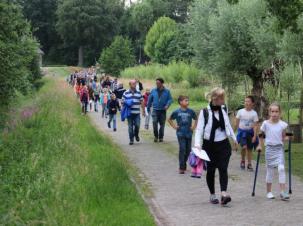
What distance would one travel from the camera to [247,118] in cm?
1265

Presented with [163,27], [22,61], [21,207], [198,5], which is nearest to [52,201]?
[21,207]

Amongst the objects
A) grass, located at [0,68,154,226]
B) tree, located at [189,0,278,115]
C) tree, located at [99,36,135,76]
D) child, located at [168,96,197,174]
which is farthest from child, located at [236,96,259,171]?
tree, located at [99,36,135,76]

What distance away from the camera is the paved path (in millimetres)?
8180

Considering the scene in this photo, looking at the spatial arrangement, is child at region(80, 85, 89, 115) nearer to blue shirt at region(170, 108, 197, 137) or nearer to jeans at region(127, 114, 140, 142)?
jeans at region(127, 114, 140, 142)

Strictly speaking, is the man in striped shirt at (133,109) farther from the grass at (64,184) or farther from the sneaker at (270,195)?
the sneaker at (270,195)

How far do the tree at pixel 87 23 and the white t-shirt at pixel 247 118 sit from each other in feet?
298

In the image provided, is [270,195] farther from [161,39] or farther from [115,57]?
[161,39]

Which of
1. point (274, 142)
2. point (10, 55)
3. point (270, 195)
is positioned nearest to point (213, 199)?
point (270, 195)

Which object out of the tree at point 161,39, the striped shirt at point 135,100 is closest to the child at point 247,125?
the striped shirt at point 135,100

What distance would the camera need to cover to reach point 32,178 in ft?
33.9

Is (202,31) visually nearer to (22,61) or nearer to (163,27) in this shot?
(22,61)

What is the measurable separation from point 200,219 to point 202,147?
4.46ft

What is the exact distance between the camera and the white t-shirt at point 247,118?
12.6 meters

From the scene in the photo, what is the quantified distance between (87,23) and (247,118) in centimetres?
9177
